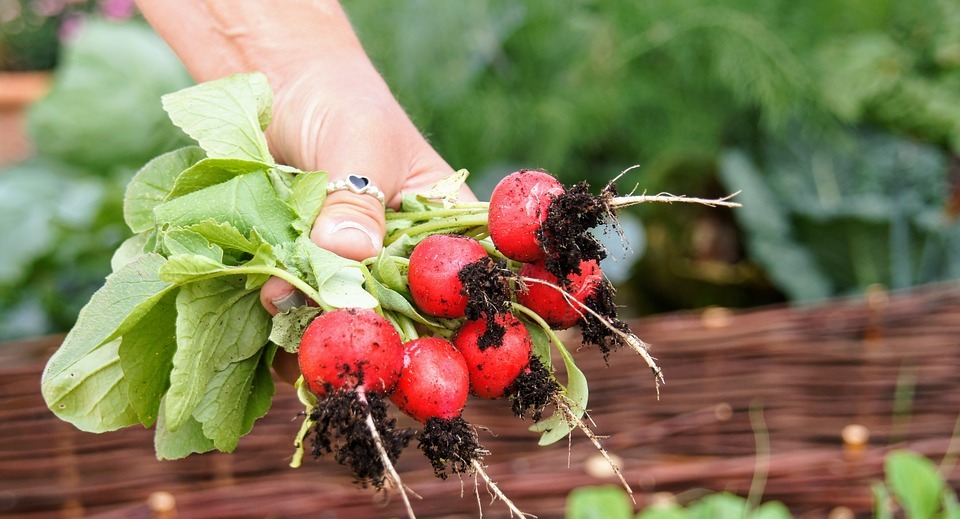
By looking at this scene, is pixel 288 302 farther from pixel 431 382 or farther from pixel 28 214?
pixel 28 214

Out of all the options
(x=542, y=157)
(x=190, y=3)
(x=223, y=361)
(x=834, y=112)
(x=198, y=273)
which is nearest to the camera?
(x=198, y=273)

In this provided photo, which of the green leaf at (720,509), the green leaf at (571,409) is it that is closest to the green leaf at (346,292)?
the green leaf at (571,409)

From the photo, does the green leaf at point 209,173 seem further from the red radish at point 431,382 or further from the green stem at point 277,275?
the red radish at point 431,382

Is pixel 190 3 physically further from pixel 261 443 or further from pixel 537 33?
pixel 537 33

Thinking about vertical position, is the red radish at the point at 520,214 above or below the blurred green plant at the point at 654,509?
above

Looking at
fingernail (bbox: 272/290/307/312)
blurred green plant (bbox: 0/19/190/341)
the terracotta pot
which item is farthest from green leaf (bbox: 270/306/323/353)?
the terracotta pot

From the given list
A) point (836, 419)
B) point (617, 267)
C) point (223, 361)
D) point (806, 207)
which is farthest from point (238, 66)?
point (806, 207)
